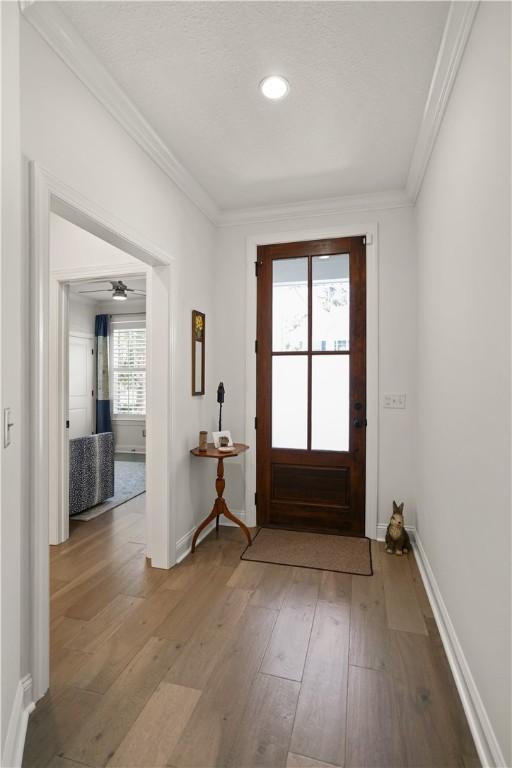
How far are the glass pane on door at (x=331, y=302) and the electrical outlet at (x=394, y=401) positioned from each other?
523 mm

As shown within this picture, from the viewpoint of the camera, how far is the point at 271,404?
132 inches

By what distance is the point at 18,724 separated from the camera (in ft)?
4.33

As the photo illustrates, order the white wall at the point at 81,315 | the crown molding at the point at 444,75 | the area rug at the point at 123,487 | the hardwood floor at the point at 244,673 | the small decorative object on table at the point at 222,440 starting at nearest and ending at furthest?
the hardwood floor at the point at 244,673 < the crown molding at the point at 444,75 < the small decorative object on table at the point at 222,440 < the area rug at the point at 123,487 < the white wall at the point at 81,315

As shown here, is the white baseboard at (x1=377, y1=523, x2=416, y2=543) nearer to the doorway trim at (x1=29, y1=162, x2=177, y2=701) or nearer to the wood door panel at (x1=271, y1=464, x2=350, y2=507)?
the wood door panel at (x1=271, y1=464, x2=350, y2=507)

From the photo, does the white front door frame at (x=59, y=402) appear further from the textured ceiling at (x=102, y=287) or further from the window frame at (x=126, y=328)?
the window frame at (x=126, y=328)

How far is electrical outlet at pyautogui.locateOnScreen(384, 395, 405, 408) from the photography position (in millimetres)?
3070

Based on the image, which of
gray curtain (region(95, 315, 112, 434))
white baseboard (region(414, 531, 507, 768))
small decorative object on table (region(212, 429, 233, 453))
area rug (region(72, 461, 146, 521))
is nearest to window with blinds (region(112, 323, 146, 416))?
gray curtain (region(95, 315, 112, 434))

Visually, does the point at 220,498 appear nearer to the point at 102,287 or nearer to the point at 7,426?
the point at 7,426

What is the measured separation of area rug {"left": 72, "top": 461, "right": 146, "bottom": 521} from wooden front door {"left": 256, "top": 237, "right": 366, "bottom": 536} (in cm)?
158

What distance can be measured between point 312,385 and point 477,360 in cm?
185

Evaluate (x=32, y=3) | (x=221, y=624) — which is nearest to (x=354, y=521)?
(x=221, y=624)

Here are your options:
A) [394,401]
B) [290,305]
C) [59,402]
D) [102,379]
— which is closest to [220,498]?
[59,402]

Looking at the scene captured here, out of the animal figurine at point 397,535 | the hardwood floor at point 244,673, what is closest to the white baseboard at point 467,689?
the hardwood floor at point 244,673

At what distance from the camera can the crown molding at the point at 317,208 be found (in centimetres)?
306
